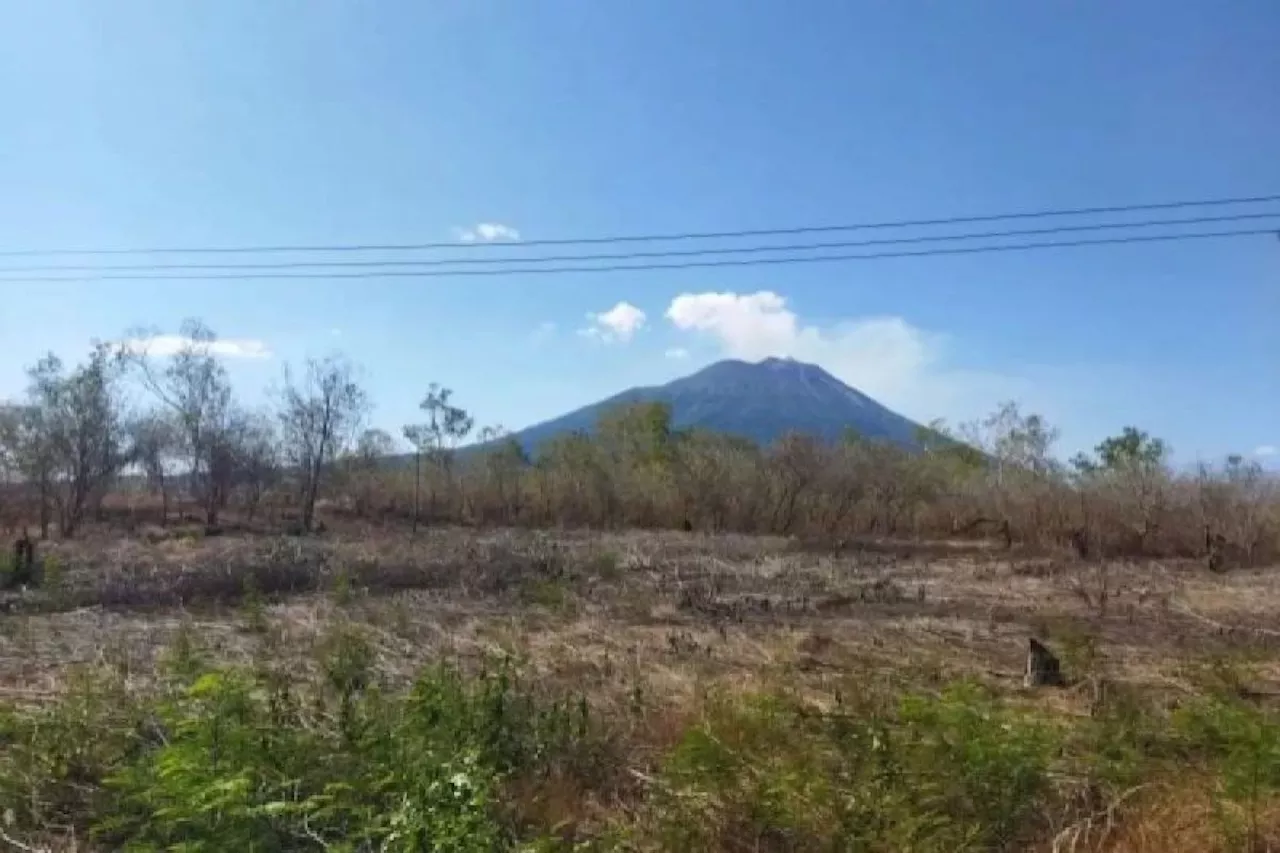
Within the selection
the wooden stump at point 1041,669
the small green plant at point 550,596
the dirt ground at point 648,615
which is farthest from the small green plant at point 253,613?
the wooden stump at point 1041,669

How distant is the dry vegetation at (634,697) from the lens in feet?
13.1

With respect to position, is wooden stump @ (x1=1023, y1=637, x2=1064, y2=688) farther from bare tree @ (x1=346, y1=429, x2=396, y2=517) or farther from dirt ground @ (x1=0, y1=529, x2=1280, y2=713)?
bare tree @ (x1=346, y1=429, x2=396, y2=517)

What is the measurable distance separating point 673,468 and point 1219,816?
113 ft

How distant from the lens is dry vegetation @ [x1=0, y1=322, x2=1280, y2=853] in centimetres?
400

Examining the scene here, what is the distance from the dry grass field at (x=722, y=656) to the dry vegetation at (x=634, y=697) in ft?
0.11

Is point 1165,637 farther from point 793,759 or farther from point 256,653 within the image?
point 256,653

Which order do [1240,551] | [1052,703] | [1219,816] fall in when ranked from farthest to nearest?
[1240,551] → [1052,703] → [1219,816]

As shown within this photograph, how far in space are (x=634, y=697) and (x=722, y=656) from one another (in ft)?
8.45

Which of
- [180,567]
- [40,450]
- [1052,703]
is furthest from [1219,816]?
[40,450]

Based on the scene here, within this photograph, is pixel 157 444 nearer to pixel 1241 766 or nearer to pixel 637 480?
pixel 637 480

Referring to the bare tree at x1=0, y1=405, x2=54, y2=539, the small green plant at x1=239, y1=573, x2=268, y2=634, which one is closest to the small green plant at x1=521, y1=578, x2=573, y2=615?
the small green plant at x1=239, y1=573, x2=268, y2=634

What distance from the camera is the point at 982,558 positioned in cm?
2220

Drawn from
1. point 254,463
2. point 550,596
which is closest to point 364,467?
point 254,463

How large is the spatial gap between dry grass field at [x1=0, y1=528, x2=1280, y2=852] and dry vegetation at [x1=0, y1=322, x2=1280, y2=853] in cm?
3
